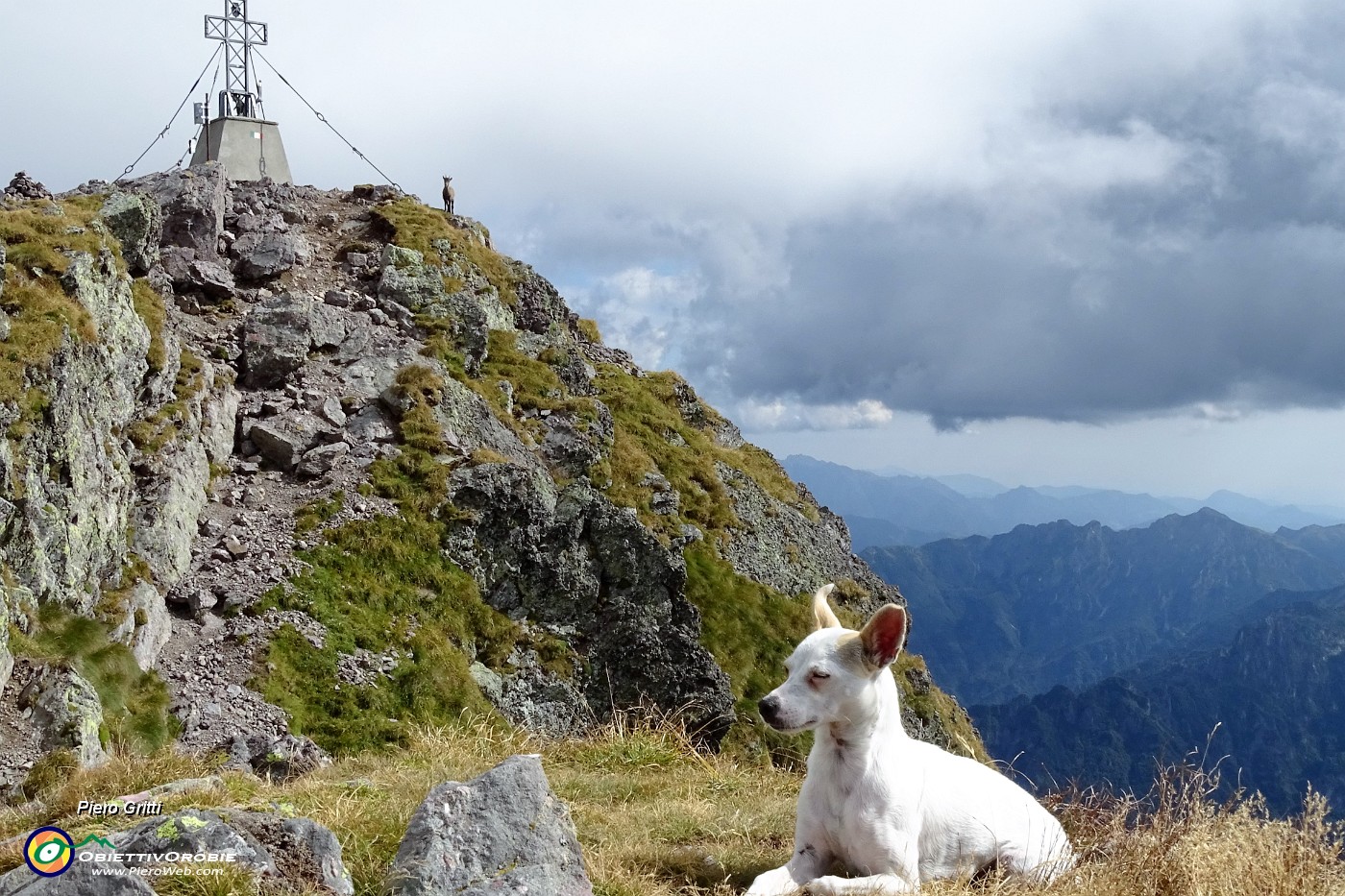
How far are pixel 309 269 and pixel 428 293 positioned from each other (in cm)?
411

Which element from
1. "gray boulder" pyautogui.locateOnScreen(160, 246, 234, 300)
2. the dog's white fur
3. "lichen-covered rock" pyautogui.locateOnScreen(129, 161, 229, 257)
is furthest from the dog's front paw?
"lichen-covered rock" pyautogui.locateOnScreen(129, 161, 229, 257)

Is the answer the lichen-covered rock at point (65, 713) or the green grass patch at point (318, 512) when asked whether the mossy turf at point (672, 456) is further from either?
the lichen-covered rock at point (65, 713)

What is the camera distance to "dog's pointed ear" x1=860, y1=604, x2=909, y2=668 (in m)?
6.30

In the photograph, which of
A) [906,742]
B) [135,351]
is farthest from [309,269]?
[906,742]

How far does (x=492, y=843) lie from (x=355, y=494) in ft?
66.2

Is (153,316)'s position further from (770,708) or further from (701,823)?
(770,708)

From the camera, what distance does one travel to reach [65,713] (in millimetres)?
14578

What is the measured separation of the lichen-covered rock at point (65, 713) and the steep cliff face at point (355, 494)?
26cm

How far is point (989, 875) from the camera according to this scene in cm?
690

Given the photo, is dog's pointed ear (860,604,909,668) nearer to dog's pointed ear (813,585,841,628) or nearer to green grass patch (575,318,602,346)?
dog's pointed ear (813,585,841,628)

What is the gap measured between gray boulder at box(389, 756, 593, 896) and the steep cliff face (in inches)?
315

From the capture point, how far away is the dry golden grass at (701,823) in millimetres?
6535

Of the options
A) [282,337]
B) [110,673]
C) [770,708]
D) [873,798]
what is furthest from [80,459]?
[873,798]

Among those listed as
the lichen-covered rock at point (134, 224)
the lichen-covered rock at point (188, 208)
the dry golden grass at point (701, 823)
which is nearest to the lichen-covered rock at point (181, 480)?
the lichen-covered rock at point (134, 224)
